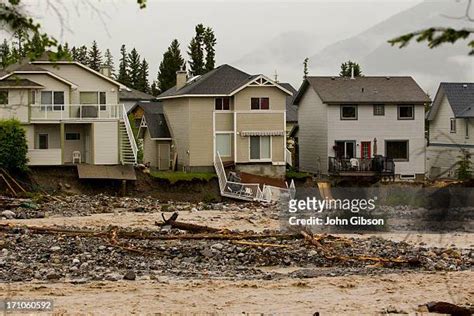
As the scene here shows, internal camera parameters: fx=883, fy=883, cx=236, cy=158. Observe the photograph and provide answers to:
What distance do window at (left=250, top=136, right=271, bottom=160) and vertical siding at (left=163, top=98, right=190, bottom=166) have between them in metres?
3.31

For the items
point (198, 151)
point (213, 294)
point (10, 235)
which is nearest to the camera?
point (213, 294)

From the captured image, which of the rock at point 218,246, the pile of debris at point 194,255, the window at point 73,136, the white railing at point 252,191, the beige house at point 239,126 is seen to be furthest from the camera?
the beige house at point 239,126

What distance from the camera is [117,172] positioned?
41562 millimetres

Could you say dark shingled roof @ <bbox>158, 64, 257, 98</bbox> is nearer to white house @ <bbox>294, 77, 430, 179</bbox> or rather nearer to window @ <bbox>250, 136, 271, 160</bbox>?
window @ <bbox>250, 136, 271, 160</bbox>

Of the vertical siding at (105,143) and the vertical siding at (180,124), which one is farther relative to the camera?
the vertical siding at (180,124)

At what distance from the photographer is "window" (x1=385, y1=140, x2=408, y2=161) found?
46.3m

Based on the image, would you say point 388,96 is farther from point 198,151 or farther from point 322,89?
point 198,151

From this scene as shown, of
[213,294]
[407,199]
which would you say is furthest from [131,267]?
[407,199]

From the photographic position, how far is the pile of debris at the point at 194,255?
1947 cm

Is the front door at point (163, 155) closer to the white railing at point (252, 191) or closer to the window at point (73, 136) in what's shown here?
the window at point (73, 136)

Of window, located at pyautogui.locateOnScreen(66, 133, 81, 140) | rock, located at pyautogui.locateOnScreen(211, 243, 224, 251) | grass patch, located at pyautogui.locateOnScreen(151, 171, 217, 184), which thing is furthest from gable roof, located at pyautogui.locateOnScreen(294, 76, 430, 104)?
rock, located at pyautogui.locateOnScreen(211, 243, 224, 251)

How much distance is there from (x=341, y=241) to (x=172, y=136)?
2451 centimetres

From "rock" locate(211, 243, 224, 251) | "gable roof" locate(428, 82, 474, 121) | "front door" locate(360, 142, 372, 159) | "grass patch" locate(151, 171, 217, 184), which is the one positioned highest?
"gable roof" locate(428, 82, 474, 121)

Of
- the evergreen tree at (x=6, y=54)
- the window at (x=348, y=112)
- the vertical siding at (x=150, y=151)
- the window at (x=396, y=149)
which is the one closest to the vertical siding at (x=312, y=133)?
the window at (x=348, y=112)
